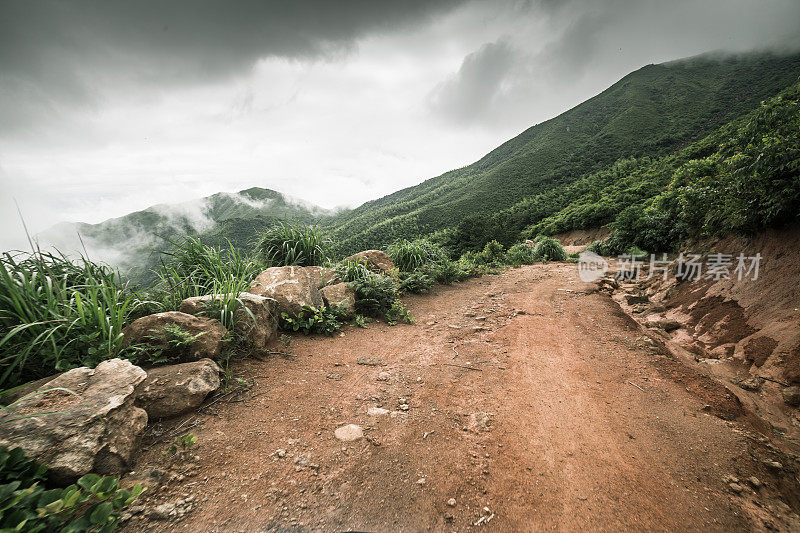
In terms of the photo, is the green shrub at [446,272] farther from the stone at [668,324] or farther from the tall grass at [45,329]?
the tall grass at [45,329]

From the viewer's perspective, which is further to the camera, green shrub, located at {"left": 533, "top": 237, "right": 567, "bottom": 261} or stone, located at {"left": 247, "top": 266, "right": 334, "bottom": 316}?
green shrub, located at {"left": 533, "top": 237, "right": 567, "bottom": 261}

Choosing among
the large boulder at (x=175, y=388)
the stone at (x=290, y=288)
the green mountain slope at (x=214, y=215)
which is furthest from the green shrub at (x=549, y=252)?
the green mountain slope at (x=214, y=215)

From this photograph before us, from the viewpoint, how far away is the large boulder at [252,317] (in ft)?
10.3

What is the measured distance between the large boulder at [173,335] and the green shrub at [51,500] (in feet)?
3.82

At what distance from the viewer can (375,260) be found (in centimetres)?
657

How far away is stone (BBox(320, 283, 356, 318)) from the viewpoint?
14.6 feet

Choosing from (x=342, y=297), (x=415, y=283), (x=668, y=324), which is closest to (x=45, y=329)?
(x=342, y=297)

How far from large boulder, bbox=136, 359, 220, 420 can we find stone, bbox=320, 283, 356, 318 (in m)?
2.14

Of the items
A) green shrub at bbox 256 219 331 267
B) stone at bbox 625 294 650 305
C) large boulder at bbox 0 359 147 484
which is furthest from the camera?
green shrub at bbox 256 219 331 267

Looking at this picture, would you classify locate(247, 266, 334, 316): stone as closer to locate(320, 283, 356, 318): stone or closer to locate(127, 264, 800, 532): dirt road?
locate(320, 283, 356, 318): stone

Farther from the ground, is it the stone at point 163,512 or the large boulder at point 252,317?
the large boulder at point 252,317

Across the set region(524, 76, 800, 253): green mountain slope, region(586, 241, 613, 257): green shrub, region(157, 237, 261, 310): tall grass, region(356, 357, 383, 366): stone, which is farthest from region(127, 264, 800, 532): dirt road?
region(586, 241, 613, 257): green shrub

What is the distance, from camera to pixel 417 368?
3264mm

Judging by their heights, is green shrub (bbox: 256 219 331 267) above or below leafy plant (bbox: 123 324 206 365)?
above
